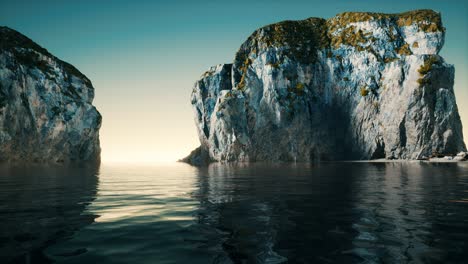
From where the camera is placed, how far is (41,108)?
331 feet

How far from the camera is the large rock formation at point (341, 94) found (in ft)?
271

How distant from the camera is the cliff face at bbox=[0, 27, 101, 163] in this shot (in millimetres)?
90062

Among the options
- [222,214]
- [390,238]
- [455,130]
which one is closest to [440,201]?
[390,238]

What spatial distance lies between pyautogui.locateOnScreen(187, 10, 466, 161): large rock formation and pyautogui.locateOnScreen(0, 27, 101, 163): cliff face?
47870 millimetres

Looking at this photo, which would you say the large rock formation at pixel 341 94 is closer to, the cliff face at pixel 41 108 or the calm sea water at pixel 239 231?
the cliff face at pixel 41 108

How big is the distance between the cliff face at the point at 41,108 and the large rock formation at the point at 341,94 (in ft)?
157

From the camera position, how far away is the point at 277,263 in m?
5.73

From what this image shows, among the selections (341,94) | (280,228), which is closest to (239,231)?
(280,228)

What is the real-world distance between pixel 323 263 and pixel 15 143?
10778 cm

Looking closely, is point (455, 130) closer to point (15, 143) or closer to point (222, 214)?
point (222, 214)

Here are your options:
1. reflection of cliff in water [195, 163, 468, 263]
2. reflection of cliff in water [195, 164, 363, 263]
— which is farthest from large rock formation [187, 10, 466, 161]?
reflection of cliff in water [195, 164, 363, 263]

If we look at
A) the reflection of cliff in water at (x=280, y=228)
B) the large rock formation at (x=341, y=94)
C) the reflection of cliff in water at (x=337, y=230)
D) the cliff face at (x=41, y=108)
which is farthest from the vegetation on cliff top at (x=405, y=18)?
the reflection of cliff in water at (x=280, y=228)

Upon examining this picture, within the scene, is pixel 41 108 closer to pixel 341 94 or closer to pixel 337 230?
pixel 341 94

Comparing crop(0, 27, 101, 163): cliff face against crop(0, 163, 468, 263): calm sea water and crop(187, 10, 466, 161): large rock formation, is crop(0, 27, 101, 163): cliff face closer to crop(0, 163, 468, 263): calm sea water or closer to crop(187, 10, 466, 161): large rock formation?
crop(187, 10, 466, 161): large rock formation
